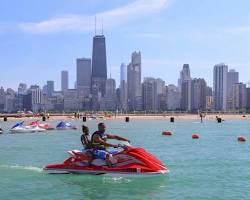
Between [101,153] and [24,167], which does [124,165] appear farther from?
[24,167]

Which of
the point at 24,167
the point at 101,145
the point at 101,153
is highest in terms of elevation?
the point at 101,145

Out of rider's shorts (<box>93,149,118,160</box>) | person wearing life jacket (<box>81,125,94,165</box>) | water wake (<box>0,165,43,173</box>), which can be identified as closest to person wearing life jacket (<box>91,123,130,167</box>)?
rider's shorts (<box>93,149,118,160</box>)

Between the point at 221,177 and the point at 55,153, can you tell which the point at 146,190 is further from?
the point at 55,153

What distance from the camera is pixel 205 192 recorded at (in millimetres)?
17906

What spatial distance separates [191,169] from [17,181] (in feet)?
26.1

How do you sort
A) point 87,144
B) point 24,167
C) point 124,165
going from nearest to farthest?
point 124,165, point 87,144, point 24,167

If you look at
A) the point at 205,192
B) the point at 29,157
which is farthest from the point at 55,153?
the point at 205,192

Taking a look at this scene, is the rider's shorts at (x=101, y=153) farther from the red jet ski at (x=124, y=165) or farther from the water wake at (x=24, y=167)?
the water wake at (x=24, y=167)

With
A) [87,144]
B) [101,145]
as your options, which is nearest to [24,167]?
[87,144]

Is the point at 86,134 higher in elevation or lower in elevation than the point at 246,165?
higher

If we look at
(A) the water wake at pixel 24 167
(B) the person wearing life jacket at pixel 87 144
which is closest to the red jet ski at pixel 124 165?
(B) the person wearing life jacket at pixel 87 144

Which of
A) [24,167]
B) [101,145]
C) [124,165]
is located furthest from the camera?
[24,167]

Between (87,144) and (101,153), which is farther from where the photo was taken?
(87,144)

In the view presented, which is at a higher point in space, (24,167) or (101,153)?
(101,153)
